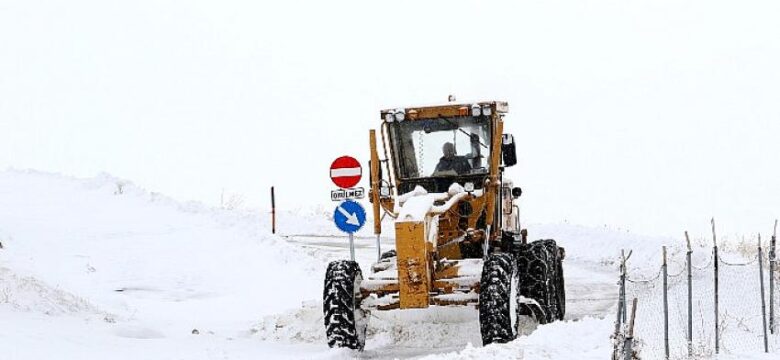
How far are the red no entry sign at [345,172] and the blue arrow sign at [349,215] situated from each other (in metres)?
0.30

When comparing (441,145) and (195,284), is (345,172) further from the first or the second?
(195,284)

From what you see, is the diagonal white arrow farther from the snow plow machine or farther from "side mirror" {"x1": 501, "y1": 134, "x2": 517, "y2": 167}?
"side mirror" {"x1": 501, "y1": 134, "x2": 517, "y2": 167}

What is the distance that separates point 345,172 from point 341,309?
4011mm

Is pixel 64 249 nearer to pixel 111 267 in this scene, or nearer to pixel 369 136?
pixel 111 267

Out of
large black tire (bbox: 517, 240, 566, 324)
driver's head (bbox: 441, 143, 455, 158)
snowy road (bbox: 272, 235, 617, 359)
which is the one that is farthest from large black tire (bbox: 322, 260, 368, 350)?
driver's head (bbox: 441, 143, 455, 158)

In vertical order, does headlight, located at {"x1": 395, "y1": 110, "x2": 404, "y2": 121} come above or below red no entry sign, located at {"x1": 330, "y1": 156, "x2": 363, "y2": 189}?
above

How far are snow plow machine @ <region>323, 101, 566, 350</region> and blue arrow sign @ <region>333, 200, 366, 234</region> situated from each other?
6.23ft

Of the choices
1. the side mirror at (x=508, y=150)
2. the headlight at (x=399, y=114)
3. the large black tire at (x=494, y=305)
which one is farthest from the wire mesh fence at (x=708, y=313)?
the headlight at (x=399, y=114)

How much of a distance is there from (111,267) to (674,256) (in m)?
10.6

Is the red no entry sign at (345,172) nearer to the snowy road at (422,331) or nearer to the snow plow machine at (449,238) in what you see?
the snow plow machine at (449,238)

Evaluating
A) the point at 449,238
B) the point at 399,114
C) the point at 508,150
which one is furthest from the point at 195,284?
the point at 508,150

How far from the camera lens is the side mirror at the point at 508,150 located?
13.5 meters

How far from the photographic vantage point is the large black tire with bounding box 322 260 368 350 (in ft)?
38.9

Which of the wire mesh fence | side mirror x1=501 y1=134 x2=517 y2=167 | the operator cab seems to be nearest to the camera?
the wire mesh fence
